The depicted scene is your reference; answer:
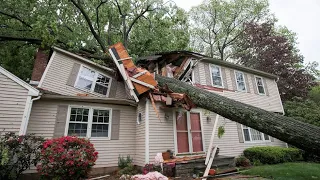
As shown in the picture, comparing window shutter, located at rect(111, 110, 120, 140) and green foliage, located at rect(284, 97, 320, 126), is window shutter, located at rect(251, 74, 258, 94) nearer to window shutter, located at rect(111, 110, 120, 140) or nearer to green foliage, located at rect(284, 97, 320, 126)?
green foliage, located at rect(284, 97, 320, 126)

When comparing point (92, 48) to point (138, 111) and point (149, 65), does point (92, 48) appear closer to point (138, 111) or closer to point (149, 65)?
point (149, 65)

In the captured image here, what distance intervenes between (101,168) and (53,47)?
6.74 m

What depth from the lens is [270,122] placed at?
371cm

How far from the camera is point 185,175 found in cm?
666

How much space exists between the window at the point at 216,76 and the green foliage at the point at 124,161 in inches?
274

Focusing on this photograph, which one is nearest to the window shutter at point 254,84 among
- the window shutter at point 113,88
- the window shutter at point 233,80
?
the window shutter at point 233,80

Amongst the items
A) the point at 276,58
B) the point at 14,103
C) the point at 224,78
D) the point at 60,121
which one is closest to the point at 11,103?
the point at 14,103

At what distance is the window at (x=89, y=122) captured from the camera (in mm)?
7645

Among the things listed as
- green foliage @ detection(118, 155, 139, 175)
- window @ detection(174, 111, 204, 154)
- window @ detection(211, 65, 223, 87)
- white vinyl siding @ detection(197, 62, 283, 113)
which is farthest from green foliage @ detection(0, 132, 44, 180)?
window @ detection(211, 65, 223, 87)

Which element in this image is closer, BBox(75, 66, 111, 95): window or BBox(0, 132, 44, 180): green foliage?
BBox(0, 132, 44, 180): green foliage

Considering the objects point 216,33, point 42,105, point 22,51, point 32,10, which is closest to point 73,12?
point 32,10

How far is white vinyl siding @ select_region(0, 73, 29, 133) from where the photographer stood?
6133 millimetres

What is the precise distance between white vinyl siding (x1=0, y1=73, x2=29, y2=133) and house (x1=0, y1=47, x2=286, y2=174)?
3.0 inches

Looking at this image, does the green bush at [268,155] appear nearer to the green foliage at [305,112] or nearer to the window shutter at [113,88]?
the green foliage at [305,112]
